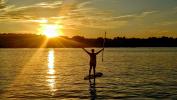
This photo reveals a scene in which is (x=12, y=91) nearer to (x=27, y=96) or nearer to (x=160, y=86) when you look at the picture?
(x=27, y=96)

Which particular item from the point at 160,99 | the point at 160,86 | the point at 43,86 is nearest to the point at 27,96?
the point at 43,86

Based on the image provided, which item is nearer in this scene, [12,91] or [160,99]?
[160,99]

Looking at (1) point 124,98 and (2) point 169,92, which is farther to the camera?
(2) point 169,92

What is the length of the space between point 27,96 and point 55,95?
1.57 meters

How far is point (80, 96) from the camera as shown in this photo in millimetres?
20078

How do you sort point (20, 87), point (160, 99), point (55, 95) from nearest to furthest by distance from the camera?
point (160, 99) < point (55, 95) < point (20, 87)

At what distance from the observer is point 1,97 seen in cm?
1966

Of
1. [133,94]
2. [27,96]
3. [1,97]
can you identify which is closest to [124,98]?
[133,94]

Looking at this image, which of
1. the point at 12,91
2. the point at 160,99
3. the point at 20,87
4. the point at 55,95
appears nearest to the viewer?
the point at 160,99

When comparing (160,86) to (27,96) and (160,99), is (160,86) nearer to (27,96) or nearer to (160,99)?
(160,99)

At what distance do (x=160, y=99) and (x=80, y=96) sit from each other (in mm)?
4337

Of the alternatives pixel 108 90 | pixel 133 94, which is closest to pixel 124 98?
pixel 133 94

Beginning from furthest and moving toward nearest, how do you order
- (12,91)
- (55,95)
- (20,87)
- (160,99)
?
(20,87) → (12,91) → (55,95) → (160,99)

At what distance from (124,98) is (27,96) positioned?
5.32 meters
